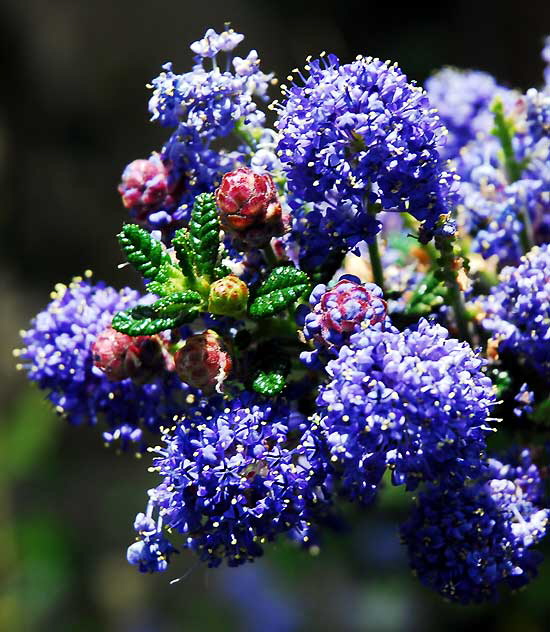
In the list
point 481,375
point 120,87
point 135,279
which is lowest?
point 481,375

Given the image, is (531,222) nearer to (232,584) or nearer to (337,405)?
(337,405)

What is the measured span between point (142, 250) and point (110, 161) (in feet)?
15.6

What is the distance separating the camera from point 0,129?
21.4 feet

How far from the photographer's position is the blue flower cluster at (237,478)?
1.87 m

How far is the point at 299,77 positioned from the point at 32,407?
3638 millimetres

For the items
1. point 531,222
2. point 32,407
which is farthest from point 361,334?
point 32,407

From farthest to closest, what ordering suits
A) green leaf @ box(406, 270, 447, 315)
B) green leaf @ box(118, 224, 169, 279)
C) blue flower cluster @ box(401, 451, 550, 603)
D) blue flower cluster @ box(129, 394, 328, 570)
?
1. green leaf @ box(406, 270, 447, 315)
2. blue flower cluster @ box(401, 451, 550, 603)
3. green leaf @ box(118, 224, 169, 279)
4. blue flower cluster @ box(129, 394, 328, 570)

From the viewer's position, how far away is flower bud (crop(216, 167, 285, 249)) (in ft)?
6.45

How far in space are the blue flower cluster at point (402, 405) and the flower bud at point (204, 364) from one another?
10.0 inches

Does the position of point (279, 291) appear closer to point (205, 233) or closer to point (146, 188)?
point (205, 233)

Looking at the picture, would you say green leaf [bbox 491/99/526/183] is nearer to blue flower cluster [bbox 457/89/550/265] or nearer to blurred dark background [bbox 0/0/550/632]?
blue flower cluster [bbox 457/89/550/265]

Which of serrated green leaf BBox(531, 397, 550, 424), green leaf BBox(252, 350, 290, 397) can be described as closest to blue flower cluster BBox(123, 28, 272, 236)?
green leaf BBox(252, 350, 290, 397)

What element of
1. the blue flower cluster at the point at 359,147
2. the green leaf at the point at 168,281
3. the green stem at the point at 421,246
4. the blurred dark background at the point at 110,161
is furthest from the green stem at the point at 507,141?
the blurred dark background at the point at 110,161

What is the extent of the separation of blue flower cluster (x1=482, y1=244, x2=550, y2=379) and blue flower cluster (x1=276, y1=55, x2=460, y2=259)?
29 cm
